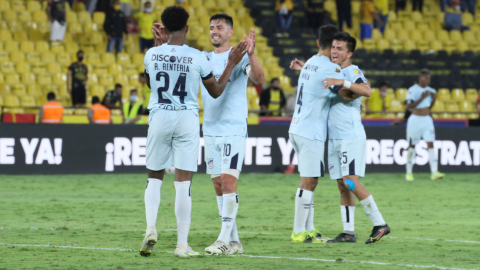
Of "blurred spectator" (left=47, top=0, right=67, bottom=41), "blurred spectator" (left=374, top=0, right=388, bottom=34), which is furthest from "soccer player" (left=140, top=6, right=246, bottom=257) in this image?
"blurred spectator" (left=374, top=0, right=388, bottom=34)

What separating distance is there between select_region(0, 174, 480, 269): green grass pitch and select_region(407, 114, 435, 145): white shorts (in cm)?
101

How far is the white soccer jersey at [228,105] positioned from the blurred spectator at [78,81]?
12.8m

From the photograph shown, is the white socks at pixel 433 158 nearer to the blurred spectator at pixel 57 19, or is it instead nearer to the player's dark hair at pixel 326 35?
the player's dark hair at pixel 326 35

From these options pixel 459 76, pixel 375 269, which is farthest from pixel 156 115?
pixel 459 76

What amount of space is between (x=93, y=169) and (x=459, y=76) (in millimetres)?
14959

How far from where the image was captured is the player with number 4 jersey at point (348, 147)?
8.12 m

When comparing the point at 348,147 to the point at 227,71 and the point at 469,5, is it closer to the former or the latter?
the point at 227,71

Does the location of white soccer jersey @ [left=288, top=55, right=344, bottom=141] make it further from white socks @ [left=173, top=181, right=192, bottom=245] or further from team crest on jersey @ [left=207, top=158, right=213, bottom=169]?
white socks @ [left=173, top=181, right=192, bottom=245]

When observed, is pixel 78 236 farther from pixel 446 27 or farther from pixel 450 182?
pixel 446 27

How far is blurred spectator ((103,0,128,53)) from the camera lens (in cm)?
2208

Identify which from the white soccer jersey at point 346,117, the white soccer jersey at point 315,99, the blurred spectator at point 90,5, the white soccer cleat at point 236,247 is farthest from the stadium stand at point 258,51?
the white soccer cleat at point 236,247

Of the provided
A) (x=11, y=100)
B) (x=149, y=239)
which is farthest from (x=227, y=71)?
(x=11, y=100)

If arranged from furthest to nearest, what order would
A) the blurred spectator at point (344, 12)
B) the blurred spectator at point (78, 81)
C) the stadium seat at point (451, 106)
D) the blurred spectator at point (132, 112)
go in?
the blurred spectator at point (344, 12) < the stadium seat at point (451, 106) < the blurred spectator at point (78, 81) < the blurred spectator at point (132, 112)

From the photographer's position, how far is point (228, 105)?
743cm
